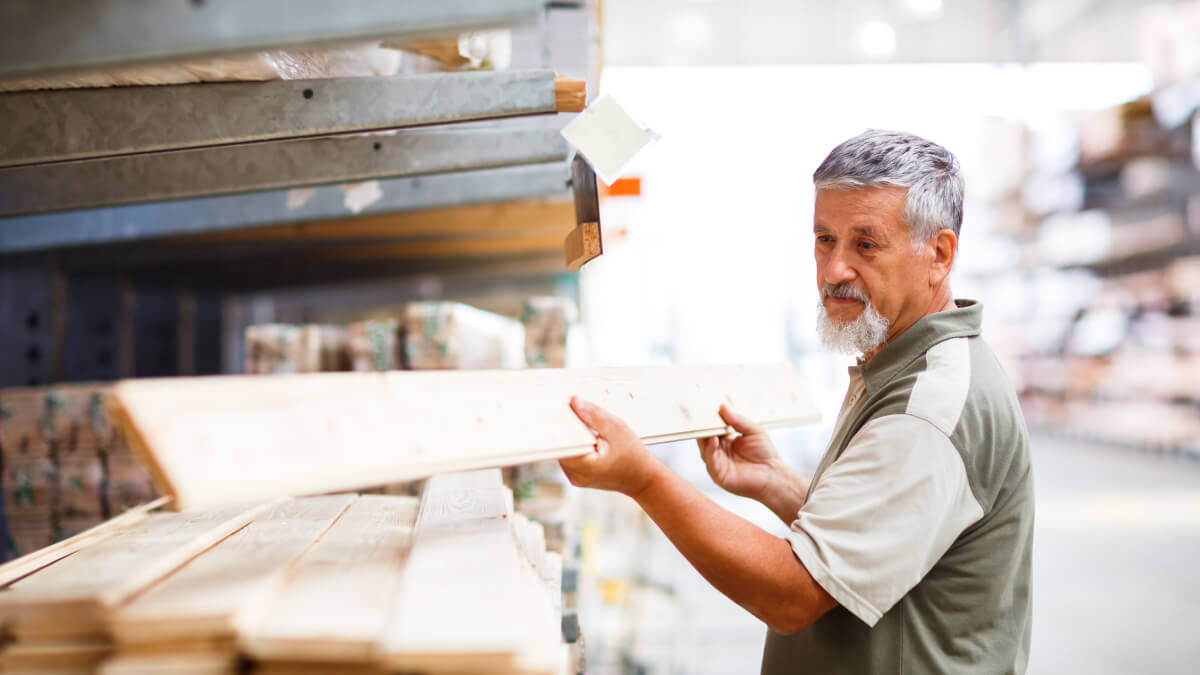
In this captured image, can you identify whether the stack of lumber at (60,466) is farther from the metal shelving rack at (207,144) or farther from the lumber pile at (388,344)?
the lumber pile at (388,344)

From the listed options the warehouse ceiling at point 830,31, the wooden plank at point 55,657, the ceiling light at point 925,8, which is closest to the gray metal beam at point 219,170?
the wooden plank at point 55,657

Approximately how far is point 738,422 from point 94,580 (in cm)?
124

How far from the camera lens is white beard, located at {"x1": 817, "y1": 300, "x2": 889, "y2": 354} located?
5.75 ft

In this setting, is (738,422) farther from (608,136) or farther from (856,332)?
(608,136)

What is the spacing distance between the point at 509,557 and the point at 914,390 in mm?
854

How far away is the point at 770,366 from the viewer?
6.59 feet

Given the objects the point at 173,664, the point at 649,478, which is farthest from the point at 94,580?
the point at 649,478

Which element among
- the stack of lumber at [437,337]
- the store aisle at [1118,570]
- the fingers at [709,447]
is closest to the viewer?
the fingers at [709,447]

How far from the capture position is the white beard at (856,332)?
1754 mm

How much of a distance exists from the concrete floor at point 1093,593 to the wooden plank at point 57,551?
11.4 ft

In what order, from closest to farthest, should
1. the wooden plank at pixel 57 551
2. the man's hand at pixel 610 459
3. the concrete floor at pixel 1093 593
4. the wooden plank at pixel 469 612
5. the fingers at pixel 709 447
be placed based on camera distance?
the wooden plank at pixel 469 612, the wooden plank at pixel 57 551, the man's hand at pixel 610 459, the fingers at pixel 709 447, the concrete floor at pixel 1093 593

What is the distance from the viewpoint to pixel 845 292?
5.83 feet

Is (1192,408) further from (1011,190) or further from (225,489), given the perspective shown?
(225,489)

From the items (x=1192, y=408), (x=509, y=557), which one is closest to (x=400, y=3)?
(x=509, y=557)
